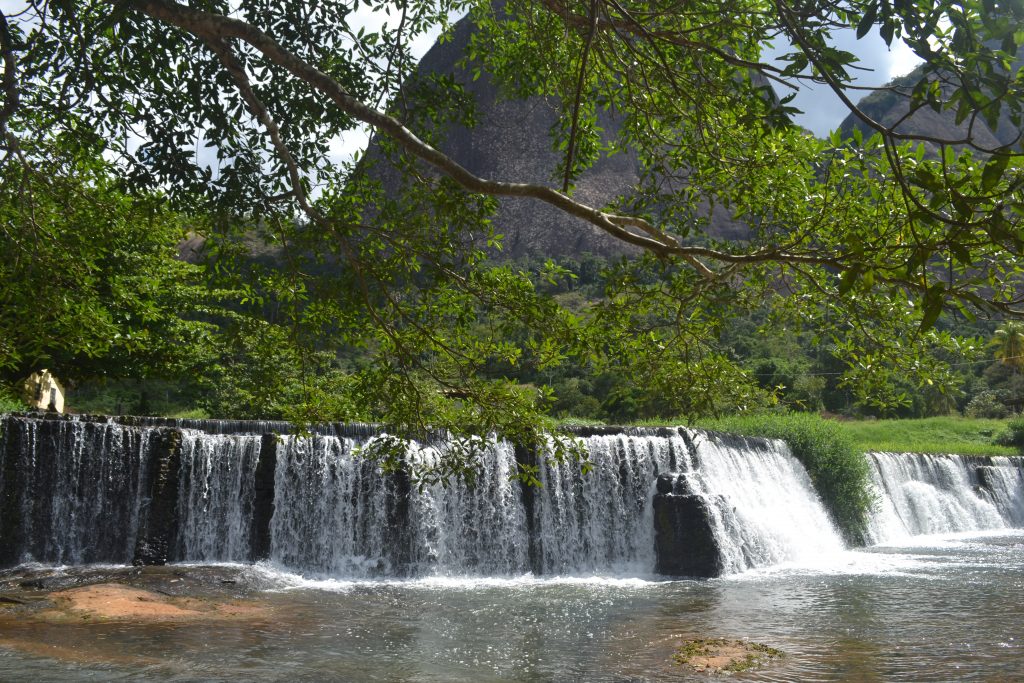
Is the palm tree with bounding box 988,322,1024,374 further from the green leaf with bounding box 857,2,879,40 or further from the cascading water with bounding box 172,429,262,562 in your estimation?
the green leaf with bounding box 857,2,879,40

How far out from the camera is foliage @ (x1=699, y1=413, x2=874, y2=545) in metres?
21.4

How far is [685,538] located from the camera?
16.1 m

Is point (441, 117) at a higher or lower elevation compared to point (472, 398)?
higher

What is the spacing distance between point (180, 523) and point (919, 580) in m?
11.5

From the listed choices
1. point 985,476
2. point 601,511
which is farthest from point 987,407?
point 601,511

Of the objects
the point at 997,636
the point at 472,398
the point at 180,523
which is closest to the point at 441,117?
the point at 472,398

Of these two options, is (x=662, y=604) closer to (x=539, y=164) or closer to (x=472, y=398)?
(x=472, y=398)

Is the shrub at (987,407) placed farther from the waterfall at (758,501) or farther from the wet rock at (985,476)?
the waterfall at (758,501)

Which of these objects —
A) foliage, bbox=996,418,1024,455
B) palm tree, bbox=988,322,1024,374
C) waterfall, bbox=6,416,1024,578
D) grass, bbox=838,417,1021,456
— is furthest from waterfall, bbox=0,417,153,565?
palm tree, bbox=988,322,1024,374

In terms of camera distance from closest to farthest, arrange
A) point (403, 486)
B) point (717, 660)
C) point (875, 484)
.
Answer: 1. point (717, 660)
2. point (403, 486)
3. point (875, 484)

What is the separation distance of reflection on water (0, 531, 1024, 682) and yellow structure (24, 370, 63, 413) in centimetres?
848

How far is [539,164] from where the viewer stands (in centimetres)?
10106

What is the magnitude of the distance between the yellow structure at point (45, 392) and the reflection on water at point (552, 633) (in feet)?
27.8

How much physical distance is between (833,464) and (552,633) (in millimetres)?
13531
